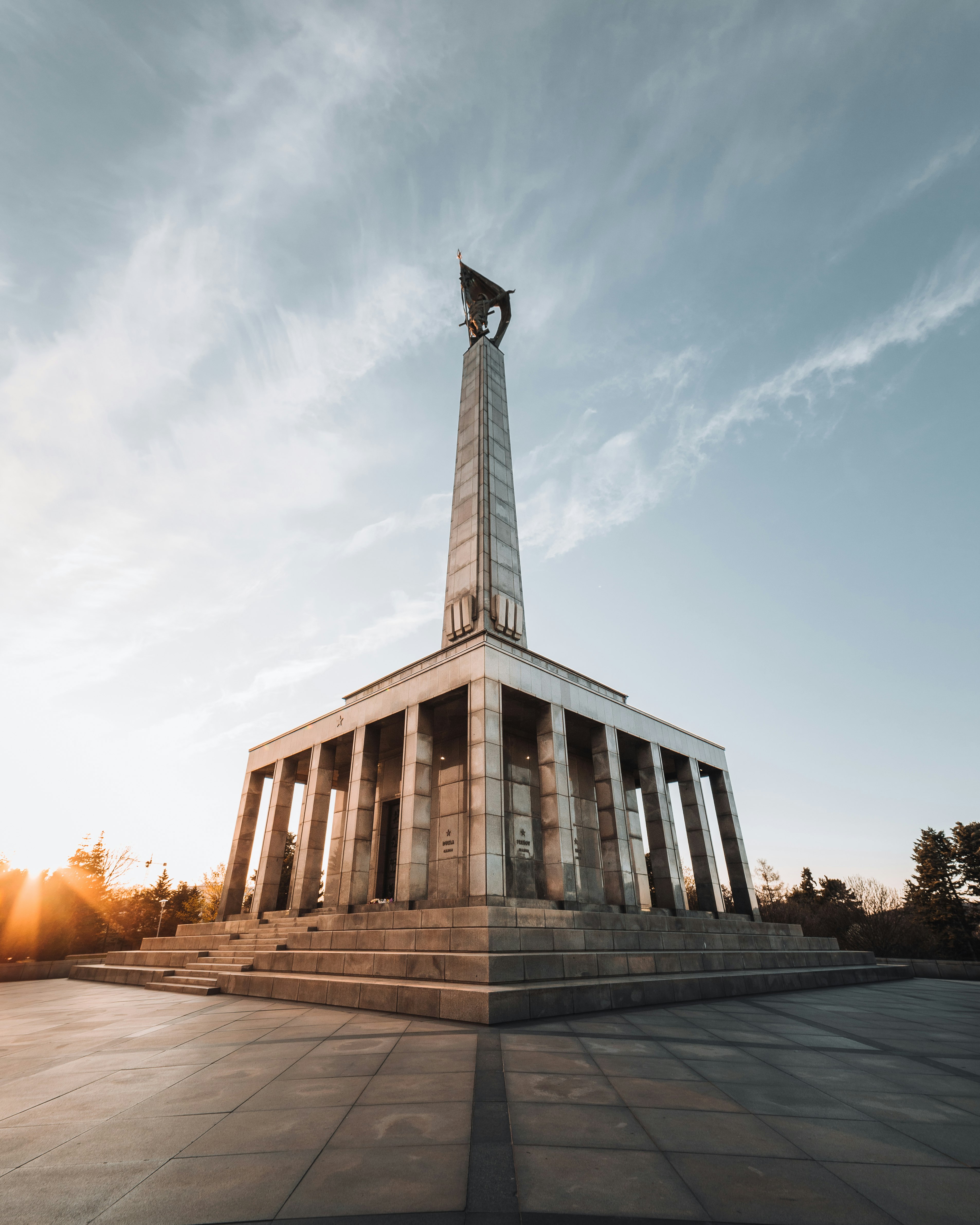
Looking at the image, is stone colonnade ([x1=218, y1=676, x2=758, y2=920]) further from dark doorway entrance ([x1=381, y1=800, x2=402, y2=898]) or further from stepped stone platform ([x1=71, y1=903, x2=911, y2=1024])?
stepped stone platform ([x1=71, y1=903, x2=911, y2=1024])

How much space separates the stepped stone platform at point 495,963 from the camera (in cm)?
1004

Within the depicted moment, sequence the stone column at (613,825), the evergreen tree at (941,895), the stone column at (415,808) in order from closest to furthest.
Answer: the stone column at (415,808)
the stone column at (613,825)
the evergreen tree at (941,895)

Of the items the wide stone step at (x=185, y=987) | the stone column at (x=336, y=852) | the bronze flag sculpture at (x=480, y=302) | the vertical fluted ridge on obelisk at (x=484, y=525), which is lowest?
the wide stone step at (x=185, y=987)

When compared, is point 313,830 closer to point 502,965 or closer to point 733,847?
point 502,965

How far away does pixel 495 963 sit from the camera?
10539 mm

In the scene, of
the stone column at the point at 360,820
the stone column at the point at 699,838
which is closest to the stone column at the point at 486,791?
the stone column at the point at 360,820

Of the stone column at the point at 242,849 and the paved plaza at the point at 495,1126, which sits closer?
the paved plaza at the point at 495,1126

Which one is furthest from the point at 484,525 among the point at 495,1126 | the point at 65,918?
the point at 65,918

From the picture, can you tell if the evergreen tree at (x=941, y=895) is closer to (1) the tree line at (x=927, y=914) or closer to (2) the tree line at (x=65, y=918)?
(1) the tree line at (x=927, y=914)

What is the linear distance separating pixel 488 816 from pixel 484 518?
45.8ft

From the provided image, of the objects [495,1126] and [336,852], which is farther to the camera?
[336,852]

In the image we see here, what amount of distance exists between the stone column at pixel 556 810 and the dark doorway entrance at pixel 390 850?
6.95 m

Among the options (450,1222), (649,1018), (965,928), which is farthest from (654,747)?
(965,928)

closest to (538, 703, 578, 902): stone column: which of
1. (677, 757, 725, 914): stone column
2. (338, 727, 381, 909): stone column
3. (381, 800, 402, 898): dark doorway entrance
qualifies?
(338, 727, 381, 909): stone column
